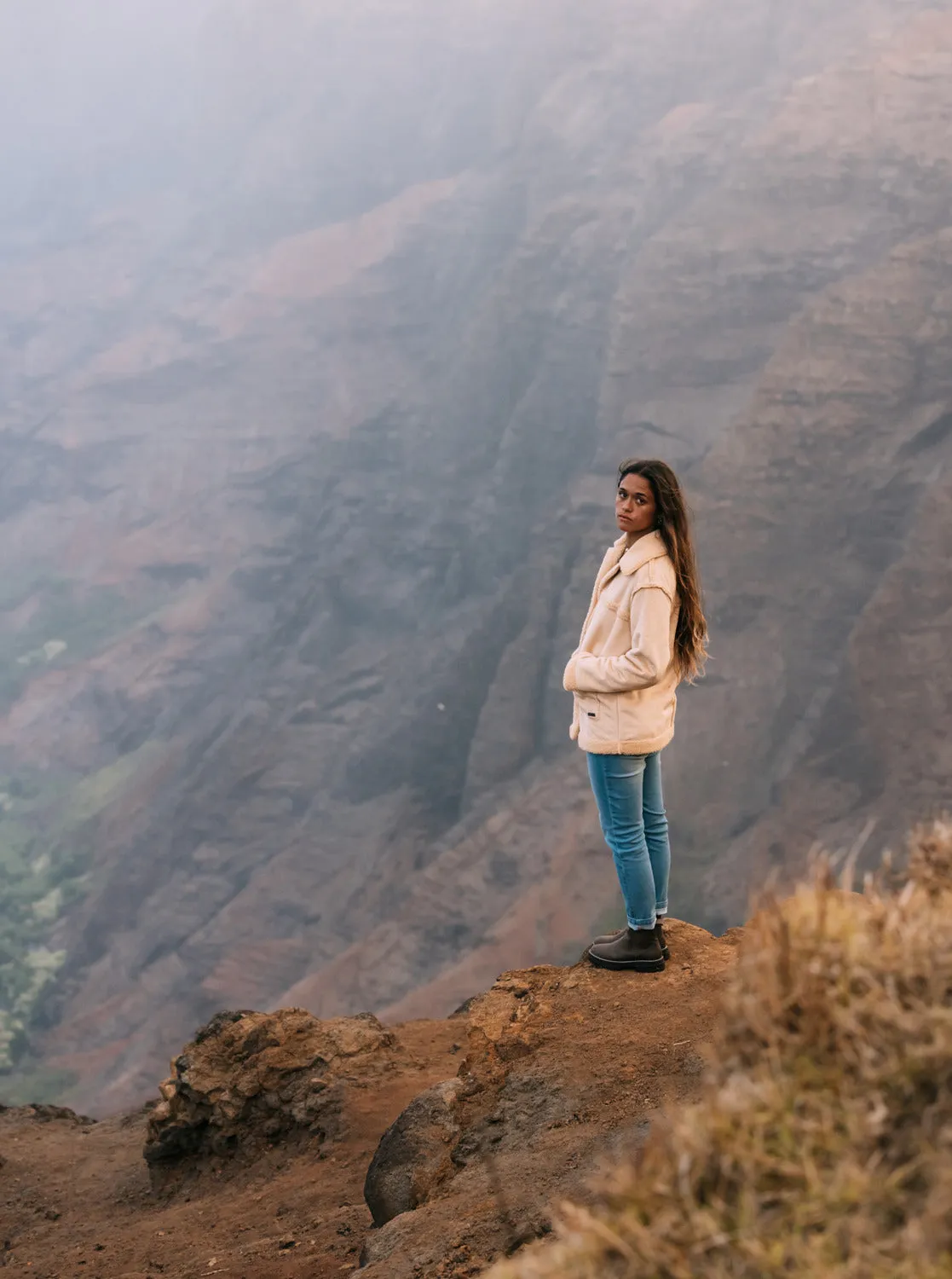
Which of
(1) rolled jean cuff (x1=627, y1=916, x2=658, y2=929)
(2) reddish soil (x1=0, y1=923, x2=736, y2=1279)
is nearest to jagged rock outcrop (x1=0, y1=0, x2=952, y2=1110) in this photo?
(2) reddish soil (x1=0, y1=923, x2=736, y2=1279)

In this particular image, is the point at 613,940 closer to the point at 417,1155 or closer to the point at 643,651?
the point at 417,1155

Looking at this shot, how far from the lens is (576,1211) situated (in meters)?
1.47

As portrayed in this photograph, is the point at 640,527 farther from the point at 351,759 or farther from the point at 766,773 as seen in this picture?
the point at 351,759

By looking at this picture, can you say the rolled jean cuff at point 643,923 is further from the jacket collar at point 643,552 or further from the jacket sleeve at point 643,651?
the jacket collar at point 643,552

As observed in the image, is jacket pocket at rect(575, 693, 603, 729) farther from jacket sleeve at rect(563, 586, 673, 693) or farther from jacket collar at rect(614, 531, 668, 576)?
jacket collar at rect(614, 531, 668, 576)

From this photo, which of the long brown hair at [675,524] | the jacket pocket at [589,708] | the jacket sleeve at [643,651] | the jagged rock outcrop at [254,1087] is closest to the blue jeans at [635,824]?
the jacket pocket at [589,708]

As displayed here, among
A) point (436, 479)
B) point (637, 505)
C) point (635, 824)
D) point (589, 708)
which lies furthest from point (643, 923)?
point (436, 479)

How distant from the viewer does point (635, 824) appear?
11.6 ft

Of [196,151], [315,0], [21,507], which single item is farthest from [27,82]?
[21,507]

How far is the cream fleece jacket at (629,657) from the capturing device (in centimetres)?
328

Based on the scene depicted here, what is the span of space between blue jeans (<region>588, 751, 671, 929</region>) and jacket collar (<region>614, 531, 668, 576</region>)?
62cm

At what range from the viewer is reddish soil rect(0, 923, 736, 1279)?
2.88 meters

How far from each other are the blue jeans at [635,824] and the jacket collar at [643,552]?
624 mm

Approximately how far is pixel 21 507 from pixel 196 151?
13.4 metres
